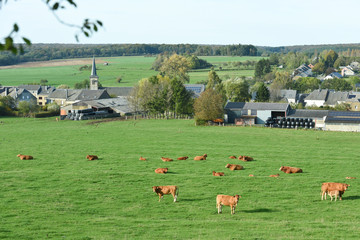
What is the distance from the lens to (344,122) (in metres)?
70.9

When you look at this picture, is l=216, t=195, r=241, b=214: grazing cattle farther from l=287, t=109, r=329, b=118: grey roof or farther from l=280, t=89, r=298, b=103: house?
l=280, t=89, r=298, b=103: house

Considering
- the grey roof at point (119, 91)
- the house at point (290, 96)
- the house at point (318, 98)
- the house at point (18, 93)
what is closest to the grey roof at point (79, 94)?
the house at point (18, 93)

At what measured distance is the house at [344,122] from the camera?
69925 millimetres

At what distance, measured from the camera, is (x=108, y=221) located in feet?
69.8

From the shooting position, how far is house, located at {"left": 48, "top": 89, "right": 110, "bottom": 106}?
4665 inches

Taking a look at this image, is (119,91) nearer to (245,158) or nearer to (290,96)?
(290,96)

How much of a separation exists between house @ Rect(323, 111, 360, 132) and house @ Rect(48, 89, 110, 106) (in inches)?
2536

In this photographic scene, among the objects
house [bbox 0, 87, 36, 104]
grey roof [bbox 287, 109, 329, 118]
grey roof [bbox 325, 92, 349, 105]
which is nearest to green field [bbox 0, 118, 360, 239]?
grey roof [bbox 287, 109, 329, 118]

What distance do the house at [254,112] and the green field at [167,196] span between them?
108 feet

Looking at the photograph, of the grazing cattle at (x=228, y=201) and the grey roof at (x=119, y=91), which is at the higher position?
the grey roof at (x=119, y=91)

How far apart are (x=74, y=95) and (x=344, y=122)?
74.5 m

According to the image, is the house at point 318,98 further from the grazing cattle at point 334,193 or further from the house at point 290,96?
the grazing cattle at point 334,193

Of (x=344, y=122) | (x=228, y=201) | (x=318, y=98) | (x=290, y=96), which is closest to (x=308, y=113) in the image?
(x=344, y=122)

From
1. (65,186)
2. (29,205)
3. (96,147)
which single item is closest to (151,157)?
(96,147)
